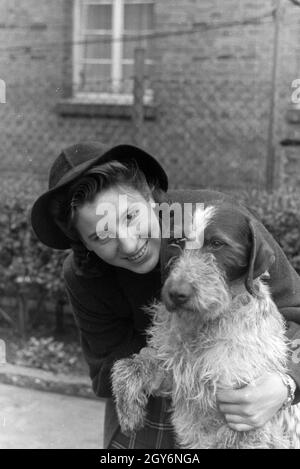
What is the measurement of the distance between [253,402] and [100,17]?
23.3ft

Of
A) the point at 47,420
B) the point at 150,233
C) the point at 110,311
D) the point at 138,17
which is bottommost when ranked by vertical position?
the point at 47,420

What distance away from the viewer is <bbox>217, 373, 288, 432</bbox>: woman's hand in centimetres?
198

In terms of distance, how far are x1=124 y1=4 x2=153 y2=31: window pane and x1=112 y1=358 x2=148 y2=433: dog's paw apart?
656 centimetres

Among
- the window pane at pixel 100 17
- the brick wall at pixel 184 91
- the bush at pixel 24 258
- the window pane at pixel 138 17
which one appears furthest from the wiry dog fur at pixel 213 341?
the window pane at pixel 100 17

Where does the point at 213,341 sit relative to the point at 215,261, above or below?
below

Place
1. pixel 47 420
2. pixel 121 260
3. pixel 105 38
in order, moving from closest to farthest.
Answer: pixel 121 260 → pixel 47 420 → pixel 105 38

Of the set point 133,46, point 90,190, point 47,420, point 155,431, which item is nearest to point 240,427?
point 155,431

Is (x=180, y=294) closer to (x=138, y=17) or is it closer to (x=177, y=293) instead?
(x=177, y=293)

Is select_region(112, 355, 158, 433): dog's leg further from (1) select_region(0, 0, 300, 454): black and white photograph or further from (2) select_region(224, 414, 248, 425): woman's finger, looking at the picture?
(2) select_region(224, 414, 248, 425): woman's finger

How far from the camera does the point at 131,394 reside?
6.93 ft

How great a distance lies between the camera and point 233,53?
727cm

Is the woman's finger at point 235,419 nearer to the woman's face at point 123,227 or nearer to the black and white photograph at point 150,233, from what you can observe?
the black and white photograph at point 150,233

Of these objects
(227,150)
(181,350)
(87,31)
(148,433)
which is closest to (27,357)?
(148,433)

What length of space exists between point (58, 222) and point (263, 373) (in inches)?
34.9
